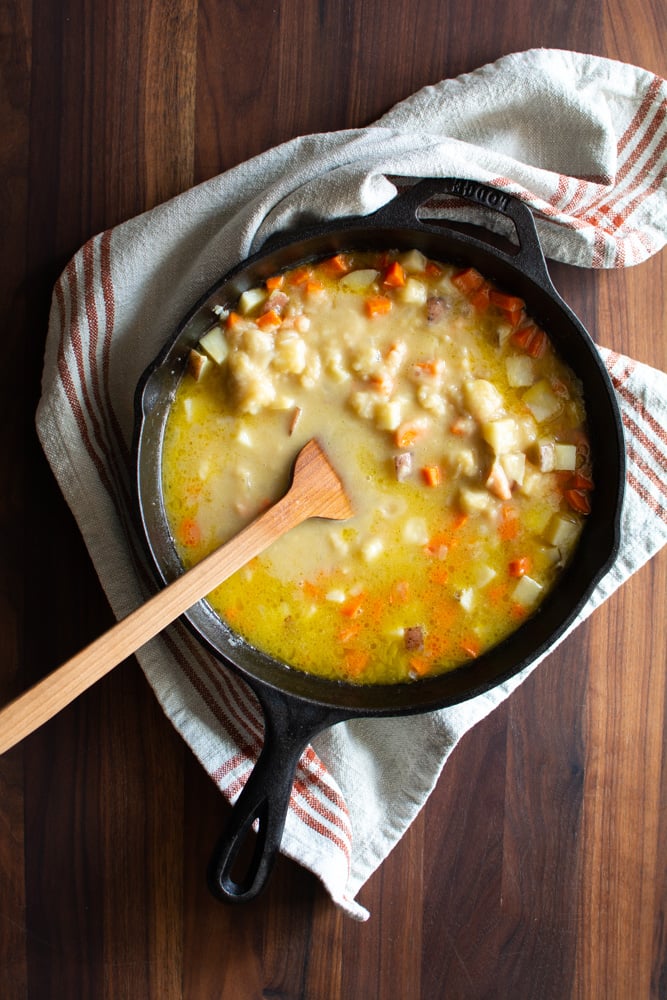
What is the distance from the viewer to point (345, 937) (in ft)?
7.32

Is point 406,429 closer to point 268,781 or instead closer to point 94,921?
point 268,781

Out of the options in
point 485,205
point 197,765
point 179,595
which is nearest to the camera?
point 179,595

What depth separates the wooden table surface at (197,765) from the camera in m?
2.16

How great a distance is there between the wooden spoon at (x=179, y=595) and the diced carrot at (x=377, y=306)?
32cm

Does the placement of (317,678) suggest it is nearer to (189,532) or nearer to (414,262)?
(189,532)

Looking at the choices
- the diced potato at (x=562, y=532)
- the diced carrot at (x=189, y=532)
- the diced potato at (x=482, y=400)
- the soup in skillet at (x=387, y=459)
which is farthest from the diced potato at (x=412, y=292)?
the diced carrot at (x=189, y=532)

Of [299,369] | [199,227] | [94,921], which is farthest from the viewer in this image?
[94,921]

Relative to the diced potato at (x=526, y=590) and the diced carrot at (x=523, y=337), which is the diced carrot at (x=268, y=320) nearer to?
the diced carrot at (x=523, y=337)

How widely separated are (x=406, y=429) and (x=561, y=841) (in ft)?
3.80

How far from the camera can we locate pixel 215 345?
198 centimetres

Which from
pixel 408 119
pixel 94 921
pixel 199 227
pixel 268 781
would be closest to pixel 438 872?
pixel 268 781

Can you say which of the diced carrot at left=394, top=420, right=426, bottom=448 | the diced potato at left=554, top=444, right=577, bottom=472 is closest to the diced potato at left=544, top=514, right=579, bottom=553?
the diced potato at left=554, top=444, right=577, bottom=472

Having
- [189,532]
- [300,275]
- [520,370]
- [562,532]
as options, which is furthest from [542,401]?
[189,532]

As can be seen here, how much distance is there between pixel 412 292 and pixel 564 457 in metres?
0.50
